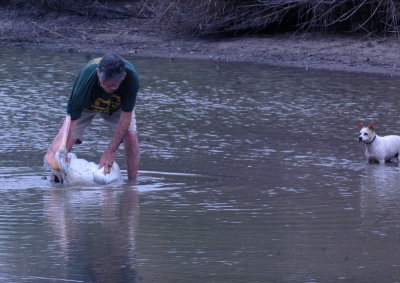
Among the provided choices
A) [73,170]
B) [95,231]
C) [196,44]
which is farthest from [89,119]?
[196,44]

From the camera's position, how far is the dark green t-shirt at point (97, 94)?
25.3 ft

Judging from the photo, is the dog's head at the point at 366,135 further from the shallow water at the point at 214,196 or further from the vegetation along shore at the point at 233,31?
the vegetation along shore at the point at 233,31

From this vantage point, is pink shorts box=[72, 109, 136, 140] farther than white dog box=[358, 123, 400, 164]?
No

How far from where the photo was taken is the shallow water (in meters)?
5.89

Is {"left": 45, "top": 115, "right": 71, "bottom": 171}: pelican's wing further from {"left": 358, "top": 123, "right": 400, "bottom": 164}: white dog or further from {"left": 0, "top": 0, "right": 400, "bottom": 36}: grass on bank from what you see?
{"left": 0, "top": 0, "right": 400, "bottom": 36}: grass on bank

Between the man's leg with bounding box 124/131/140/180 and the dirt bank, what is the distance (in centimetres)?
899

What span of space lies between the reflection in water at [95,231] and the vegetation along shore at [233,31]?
9.80 metres

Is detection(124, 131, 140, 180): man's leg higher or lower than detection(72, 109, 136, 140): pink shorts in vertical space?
lower

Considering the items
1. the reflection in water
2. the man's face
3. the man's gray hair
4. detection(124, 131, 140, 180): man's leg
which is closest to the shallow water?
the reflection in water

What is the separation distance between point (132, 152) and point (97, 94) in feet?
2.55

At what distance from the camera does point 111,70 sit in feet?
23.9

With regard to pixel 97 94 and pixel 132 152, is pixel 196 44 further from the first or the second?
pixel 97 94

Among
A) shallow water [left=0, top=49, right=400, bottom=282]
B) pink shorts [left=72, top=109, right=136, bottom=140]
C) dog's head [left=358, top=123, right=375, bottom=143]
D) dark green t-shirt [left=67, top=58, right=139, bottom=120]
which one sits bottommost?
shallow water [left=0, top=49, right=400, bottom=282]

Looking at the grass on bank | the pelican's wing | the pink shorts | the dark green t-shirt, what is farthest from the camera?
the grass on bank
